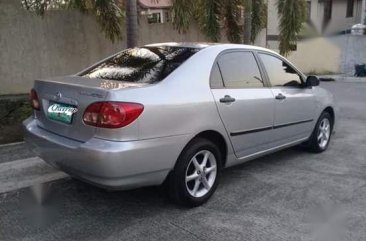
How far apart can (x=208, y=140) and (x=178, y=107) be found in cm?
59

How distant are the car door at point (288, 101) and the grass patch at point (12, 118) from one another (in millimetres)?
3639

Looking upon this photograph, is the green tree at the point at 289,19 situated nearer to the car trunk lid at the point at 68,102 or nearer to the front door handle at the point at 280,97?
the front door handle at the point at 280,97

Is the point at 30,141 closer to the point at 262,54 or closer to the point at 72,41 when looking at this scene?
the point at 262,54

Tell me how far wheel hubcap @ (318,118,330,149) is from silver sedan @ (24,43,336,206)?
1.03 meters

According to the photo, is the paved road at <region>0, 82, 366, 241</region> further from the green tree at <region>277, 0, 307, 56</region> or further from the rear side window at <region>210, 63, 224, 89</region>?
the green tree at <region>277, 0, 307, 56</region>

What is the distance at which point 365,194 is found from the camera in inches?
185

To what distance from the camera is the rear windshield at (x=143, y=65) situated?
4.16m

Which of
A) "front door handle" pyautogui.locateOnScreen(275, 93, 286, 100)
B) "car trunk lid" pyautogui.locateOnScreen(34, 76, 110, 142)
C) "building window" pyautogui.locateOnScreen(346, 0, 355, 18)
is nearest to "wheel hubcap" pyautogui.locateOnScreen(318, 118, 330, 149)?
"front door handle" pyautogui.locateOnScreen(275, 93, 286, 100)

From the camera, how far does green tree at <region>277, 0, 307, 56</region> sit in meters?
10.8

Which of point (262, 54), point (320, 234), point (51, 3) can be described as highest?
point (51, 3)

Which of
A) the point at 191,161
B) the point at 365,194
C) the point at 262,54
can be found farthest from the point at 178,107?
the point at 365,194

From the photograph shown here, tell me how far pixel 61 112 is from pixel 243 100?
1.86m

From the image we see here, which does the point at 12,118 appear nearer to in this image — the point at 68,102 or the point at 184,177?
the point at 68,102

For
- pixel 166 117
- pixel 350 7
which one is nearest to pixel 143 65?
pixel 166 117
